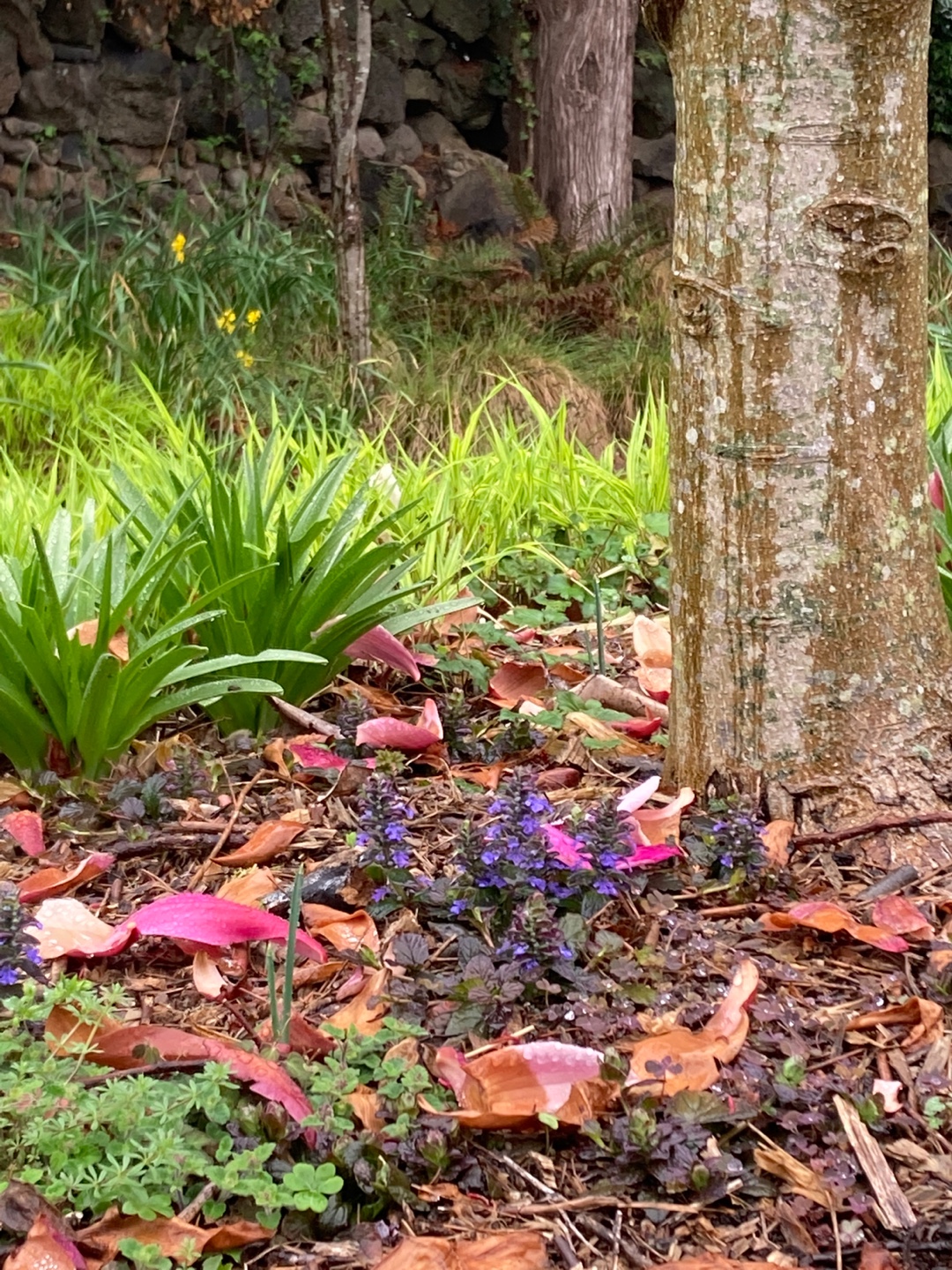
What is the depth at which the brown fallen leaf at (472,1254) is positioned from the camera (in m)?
1.10

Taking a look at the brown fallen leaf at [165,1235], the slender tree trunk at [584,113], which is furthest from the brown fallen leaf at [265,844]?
the slender tree trunk at [584,113]

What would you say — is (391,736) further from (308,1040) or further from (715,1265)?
(715,1265)

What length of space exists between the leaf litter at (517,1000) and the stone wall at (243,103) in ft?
19.2

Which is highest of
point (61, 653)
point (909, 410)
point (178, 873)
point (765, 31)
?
point (765, 31)

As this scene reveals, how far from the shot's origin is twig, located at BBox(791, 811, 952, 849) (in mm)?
1670

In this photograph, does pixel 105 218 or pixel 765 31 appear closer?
pixel 765 31

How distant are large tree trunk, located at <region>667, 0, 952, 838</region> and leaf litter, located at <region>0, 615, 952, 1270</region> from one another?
0.16m

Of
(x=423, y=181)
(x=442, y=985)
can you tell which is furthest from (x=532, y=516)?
(x=423, y=181)

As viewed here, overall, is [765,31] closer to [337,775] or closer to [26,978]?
[337,775]

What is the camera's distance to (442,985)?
1451 millimetres

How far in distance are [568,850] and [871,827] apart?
1.34 feet

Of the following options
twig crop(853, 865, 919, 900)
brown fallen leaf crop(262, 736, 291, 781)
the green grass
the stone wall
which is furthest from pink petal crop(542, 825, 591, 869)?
the stone wall

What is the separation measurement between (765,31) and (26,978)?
135cm

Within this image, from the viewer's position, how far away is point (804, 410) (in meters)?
1.59
